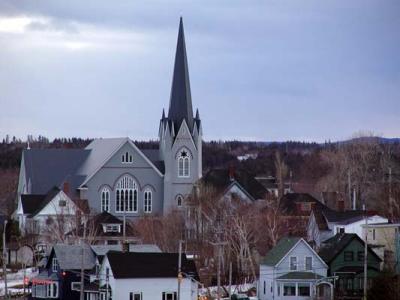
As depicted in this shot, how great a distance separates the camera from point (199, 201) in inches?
4385

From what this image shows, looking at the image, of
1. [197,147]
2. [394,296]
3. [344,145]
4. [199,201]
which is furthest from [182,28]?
[394,296]

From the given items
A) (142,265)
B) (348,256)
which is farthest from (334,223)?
(142,265)

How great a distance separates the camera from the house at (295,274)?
77000 millimetres

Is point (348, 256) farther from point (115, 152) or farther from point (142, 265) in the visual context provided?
point (115, 152)

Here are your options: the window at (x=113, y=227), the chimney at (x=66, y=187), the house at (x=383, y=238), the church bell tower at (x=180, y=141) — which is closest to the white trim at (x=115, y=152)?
the church bell tower at (x=180, y=141)

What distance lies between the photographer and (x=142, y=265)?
7362cm

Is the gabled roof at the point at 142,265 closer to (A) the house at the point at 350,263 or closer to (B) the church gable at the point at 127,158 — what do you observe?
(A) the house at the point at 350,263

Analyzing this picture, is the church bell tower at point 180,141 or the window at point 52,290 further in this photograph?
the church bell tower at point 180,141

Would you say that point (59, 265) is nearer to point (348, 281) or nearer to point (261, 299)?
point (261, 299)

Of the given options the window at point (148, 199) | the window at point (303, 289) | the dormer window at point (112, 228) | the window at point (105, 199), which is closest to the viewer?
the window at point (303, 289)

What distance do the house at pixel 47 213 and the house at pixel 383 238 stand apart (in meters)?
29.5

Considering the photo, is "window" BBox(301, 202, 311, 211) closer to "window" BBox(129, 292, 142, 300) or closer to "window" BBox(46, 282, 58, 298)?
"window" BBox(46, 282, 58, 298)

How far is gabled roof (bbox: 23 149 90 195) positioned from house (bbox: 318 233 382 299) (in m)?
51.5

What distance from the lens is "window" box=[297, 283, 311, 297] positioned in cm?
7712
